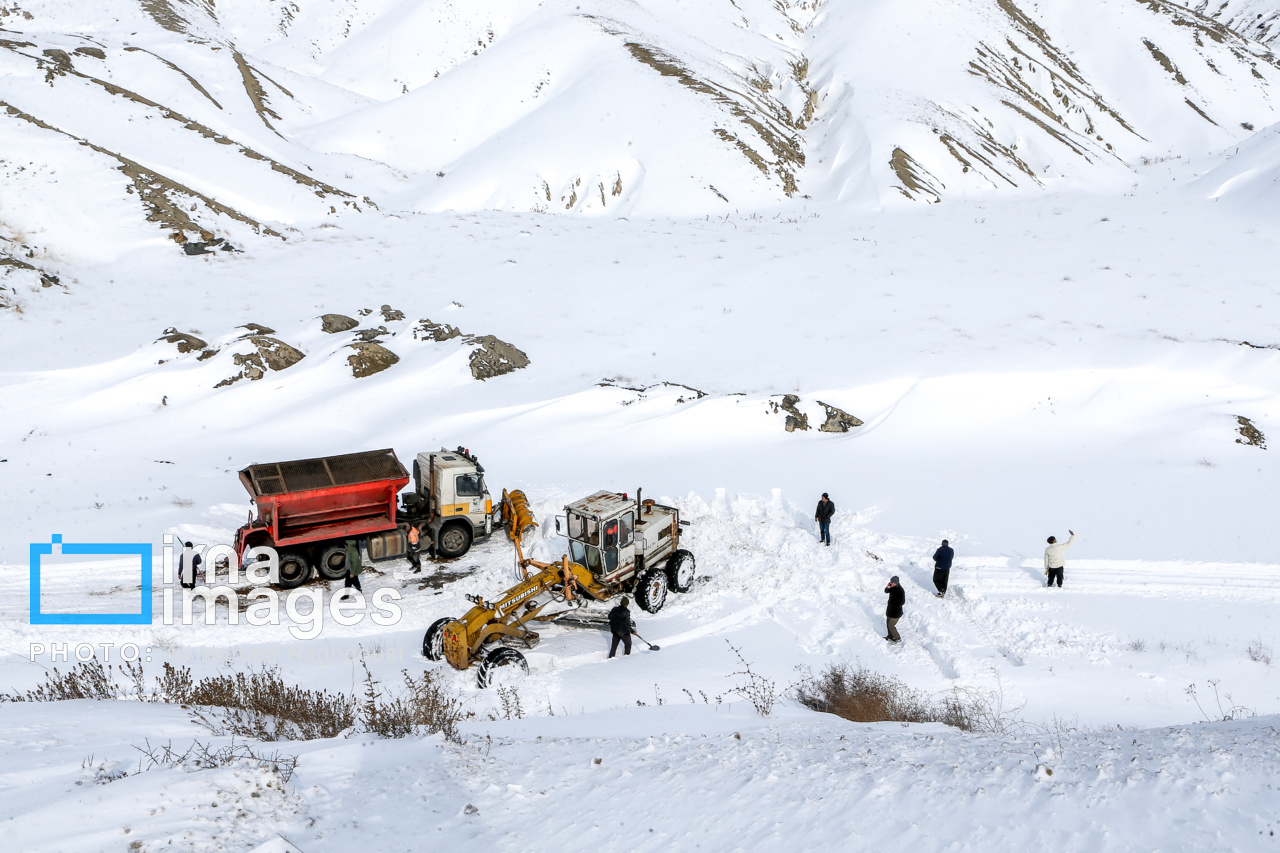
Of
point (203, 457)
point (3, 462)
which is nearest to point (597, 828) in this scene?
point (203, 457)

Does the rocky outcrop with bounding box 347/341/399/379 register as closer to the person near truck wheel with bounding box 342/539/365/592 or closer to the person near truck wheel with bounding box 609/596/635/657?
the person near truck wheel with bounding box 342/539/365/592

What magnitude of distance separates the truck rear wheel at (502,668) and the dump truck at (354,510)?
4.25 metres

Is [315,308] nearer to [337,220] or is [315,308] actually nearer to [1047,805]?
[337,220]

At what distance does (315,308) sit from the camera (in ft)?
87.6

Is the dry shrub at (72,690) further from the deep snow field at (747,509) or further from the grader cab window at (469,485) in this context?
the grader cab window at (469,485)

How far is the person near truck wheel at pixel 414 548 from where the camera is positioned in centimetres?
1296

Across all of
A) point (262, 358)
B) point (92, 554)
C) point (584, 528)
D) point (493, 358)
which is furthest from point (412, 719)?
point (262, 358)

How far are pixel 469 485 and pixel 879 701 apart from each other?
824cm

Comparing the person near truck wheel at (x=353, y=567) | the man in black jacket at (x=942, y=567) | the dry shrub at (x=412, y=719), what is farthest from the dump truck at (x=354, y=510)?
the man in black jacket at (x=942, y=567)

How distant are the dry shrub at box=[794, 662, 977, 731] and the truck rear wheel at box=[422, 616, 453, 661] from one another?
499 cm

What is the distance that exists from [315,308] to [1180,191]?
45.5 meters

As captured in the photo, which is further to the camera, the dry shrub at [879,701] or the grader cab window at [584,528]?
the grader cab window at [584,528]

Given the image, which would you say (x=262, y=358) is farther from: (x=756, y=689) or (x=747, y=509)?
(x=756, y=689)

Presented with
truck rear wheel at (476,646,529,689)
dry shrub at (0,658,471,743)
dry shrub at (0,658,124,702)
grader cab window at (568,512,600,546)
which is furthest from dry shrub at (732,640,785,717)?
dry shrub at (0,658,124,702)
